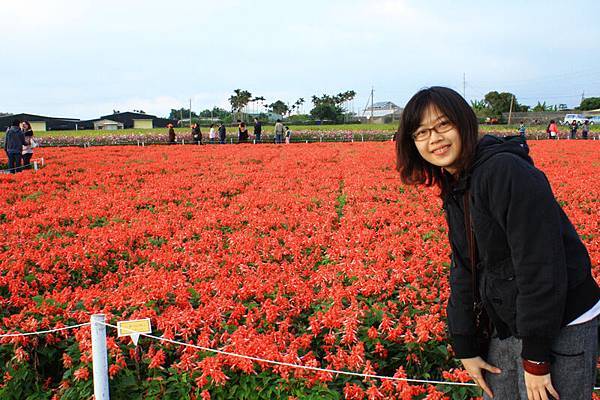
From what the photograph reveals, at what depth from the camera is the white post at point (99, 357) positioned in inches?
107

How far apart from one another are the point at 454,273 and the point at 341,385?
1271mm

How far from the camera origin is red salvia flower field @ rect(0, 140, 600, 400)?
3.04m

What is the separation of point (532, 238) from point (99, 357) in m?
2.34

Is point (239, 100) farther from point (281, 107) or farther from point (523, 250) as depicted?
point (523, 250)

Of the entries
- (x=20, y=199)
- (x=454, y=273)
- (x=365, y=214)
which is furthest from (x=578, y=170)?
(x=20, y=199)

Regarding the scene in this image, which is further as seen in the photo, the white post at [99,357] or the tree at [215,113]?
the tree at [215,113]

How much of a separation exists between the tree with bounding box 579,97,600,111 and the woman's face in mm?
90199

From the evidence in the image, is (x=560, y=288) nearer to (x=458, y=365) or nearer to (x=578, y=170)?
(x=458, y=365)

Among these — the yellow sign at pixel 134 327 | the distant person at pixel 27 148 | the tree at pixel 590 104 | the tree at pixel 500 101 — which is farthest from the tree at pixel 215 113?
the yellow sign at pixel 134 327

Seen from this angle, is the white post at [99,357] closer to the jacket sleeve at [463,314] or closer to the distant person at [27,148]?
the jacket sleeve at [463,314]

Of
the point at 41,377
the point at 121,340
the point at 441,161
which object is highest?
the point at 441,161

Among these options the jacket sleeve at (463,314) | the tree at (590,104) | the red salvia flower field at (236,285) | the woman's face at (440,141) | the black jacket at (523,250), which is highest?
the tree at (590,104)

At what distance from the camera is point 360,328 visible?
3.39m

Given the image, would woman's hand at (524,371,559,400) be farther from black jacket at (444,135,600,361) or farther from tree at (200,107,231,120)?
tree at (200,107,231,120)
